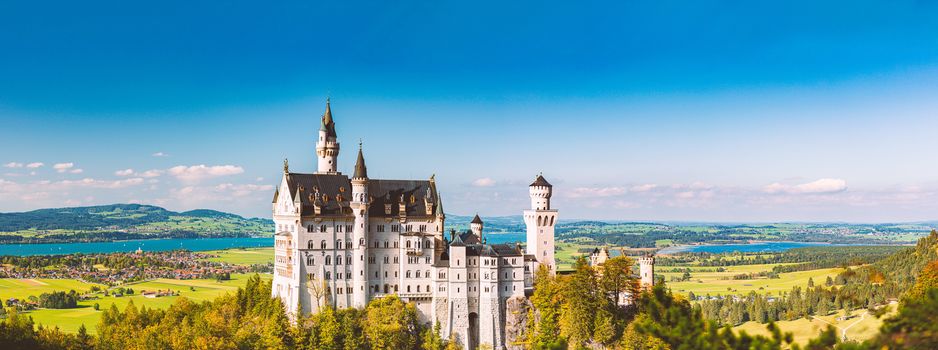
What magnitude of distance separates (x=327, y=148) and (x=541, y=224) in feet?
95.3

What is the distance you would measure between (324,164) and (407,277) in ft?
58.8

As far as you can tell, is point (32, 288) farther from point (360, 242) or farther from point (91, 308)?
point (360, 242)

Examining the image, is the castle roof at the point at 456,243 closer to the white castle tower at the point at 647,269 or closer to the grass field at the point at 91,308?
the white castle tower at the point at 647,269

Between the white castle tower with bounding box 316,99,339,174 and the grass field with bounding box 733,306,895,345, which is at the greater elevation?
the white castle tower with bounding box 316,99,339,174

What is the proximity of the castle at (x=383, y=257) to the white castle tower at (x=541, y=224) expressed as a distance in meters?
2.92

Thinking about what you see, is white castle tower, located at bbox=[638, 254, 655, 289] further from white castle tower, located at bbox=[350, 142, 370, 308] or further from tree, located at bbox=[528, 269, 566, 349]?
white castle tower, located at bbox=[350, 142, 370, 308]

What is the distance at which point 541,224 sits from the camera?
99.8 meters

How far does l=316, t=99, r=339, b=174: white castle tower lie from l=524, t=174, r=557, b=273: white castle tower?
2571 cm

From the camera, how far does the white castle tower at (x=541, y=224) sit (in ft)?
326

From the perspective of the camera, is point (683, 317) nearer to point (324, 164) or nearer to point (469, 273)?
point (469, 273)

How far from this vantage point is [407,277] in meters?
93.6

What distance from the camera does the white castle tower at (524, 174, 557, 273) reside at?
99438mm

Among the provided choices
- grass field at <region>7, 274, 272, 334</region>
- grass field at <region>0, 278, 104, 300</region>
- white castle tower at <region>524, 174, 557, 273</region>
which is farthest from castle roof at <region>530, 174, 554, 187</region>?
grass field at <region>0, 278, 104, 300</region>

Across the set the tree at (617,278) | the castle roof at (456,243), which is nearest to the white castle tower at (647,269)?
the tree at (617,278)
